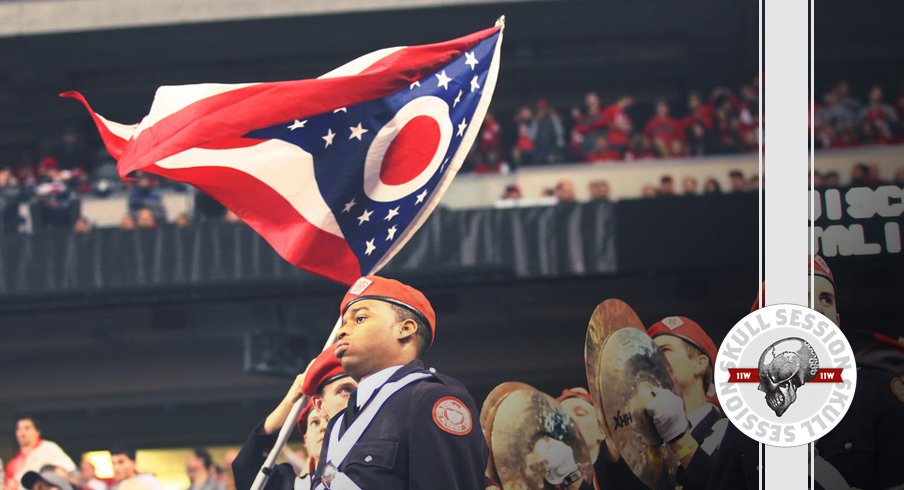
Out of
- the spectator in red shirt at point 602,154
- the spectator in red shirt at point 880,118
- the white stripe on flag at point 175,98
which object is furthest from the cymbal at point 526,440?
the spectator in red shirt at point 880,118

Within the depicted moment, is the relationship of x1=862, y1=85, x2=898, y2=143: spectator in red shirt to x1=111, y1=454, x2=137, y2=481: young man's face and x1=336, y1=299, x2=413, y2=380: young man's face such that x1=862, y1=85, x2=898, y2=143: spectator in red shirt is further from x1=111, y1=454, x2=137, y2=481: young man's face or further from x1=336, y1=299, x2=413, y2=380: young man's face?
x1=336, y1=299, x2=413, y2=380: young man's face

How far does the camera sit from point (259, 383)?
38.2ft

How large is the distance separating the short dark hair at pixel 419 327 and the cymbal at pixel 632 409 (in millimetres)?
815

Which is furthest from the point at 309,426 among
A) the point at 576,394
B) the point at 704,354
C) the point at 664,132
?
the point at 664,132

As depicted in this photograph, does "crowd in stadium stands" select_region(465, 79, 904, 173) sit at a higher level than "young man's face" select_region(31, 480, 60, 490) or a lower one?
higher

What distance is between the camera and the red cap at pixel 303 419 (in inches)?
260

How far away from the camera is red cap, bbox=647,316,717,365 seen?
6785 millimetres

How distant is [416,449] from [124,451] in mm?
5542

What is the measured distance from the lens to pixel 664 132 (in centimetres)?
1308

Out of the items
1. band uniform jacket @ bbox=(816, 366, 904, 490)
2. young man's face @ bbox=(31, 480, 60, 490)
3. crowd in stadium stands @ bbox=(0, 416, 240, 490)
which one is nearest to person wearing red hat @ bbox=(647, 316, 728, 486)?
band uniform jacket @ bbox=(816, 366, 904, 490)

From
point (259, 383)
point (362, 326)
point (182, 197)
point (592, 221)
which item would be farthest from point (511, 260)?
point (362, 326)

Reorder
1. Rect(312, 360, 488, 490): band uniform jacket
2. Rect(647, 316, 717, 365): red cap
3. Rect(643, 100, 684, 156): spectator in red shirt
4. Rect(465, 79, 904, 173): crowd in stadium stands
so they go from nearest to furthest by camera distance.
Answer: Rect(312, 360, 488, 490): band uniform jacket → Rect(647, 316, 717, 365): red cap → Rect(465, 79, 904, 173): crowd in stadium stands → Rect(643, 100, 684, 156): spectator in red shirt

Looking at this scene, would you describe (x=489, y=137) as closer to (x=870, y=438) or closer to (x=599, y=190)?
(x=599, y=190)

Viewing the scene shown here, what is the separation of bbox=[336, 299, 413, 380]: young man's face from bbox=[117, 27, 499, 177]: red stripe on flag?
0.89 metres
